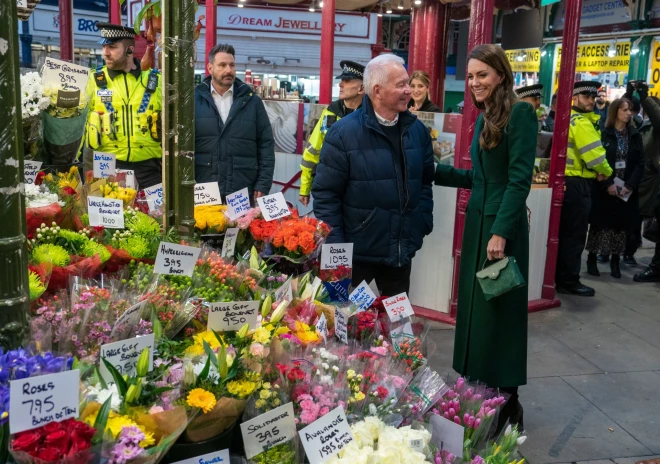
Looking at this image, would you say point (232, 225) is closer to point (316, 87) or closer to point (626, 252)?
point (626, 252)

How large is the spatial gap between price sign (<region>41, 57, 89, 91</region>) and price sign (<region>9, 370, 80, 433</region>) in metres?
2.64

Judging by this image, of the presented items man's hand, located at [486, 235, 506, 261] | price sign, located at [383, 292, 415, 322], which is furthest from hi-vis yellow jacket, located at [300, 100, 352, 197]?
price sign, located at [383, 292, 415, 322]

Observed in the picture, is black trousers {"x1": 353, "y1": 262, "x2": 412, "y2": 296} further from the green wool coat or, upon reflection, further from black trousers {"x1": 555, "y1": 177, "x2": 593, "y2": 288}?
black trousers {"x1": 555, "y1": 177, "x2": 593, "y2": 288}

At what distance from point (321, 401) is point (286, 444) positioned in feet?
0.49

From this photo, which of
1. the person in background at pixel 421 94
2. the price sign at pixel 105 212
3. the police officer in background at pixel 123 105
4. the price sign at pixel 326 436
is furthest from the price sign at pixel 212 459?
the person in background at pixel 421 94

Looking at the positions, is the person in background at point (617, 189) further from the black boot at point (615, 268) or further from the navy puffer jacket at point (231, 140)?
the navy puffer jacket at point (231, 140)

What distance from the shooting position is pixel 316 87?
17422 mm

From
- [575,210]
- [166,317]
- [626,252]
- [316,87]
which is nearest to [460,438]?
[166,317]

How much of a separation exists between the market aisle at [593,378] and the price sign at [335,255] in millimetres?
1392

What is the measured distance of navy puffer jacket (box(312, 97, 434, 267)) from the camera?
3.46 m

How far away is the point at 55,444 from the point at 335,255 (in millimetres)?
1748

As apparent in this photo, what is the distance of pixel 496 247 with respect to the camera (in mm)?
3193

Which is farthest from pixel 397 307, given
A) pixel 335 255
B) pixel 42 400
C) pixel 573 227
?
pixel 573 227

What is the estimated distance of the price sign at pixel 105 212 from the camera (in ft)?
9.48
